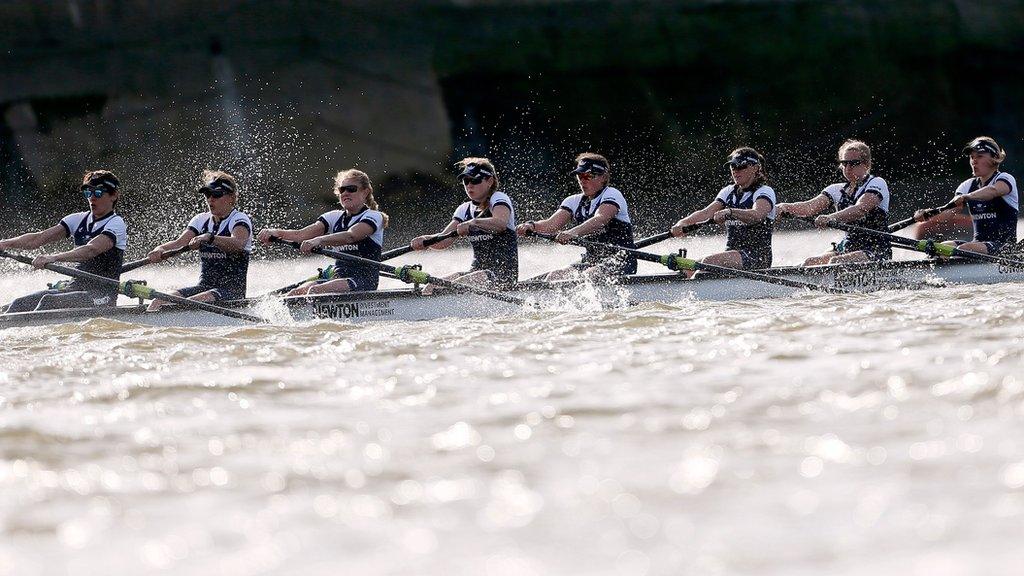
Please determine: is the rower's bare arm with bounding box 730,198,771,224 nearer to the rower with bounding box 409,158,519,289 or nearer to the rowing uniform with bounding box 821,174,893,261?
the rowing uniform with bounding box 821,174,893,261

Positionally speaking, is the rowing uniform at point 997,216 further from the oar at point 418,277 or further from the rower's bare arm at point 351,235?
the rower's bare arm at point 351,235

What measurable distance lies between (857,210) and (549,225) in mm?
2937

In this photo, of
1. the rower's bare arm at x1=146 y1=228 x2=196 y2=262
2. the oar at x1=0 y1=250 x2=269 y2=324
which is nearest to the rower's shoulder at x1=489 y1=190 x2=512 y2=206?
the oar at x1=0 y1=250 x2=269 y2=324

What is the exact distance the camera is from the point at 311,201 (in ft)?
79.2

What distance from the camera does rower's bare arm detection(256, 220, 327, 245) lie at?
409 inches

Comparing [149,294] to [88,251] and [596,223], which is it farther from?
[596,223]

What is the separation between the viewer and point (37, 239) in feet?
33.8

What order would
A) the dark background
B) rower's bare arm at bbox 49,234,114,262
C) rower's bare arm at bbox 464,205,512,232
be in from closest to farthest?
rower's bare arm at bbox 49,234,114,262
rower's bare arm at bbox 464,205,512,232
the dark background

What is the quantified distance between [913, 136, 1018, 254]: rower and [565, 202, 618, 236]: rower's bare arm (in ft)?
9.66

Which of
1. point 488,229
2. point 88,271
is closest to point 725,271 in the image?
point 488,229

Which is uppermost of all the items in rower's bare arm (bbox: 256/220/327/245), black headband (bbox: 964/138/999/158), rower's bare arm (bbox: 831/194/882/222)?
black headband (bbox: 964/138/999/158)

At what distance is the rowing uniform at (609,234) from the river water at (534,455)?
3.31 meters

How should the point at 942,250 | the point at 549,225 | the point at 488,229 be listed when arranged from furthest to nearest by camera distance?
the point at 549,225 < the point at 942,250 < the point at 488,229

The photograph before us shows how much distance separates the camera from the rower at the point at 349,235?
10406mm
